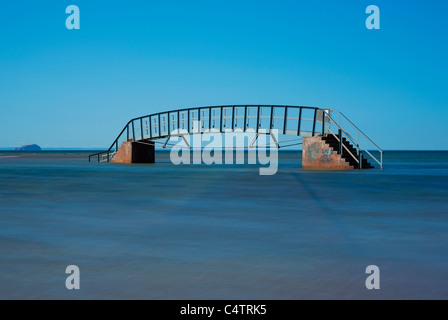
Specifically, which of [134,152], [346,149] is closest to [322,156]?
[346,149]

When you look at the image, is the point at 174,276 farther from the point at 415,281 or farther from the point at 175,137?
the point at 175,137

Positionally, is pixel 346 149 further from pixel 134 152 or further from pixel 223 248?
pixel 223 248

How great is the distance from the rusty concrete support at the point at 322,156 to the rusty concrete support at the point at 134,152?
52.0 feet

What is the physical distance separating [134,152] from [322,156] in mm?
17197

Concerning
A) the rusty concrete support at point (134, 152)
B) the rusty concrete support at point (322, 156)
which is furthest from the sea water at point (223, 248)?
the rusty concrete support at point (134, 152)

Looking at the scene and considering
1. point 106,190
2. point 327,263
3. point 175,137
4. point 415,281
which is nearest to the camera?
point 415,281

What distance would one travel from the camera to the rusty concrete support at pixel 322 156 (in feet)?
99.9

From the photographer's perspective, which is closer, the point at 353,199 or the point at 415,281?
the point at 415,281

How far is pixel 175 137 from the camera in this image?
37.7 m

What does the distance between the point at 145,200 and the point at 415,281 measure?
30.6 ft

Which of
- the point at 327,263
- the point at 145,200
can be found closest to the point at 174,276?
the point at 327,263

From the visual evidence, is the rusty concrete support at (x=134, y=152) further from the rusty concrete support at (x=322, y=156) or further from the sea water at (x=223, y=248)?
the sea water at (x=223, y=248)

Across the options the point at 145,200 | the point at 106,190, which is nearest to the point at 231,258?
the point at 145,200
